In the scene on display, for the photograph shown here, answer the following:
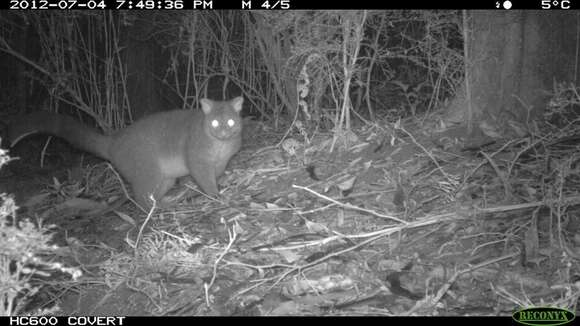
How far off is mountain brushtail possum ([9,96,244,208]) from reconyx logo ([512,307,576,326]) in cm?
376

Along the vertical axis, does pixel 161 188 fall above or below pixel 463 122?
below

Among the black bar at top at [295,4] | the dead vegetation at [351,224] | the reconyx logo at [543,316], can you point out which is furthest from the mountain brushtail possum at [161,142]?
the reconyx logo at [543,316]

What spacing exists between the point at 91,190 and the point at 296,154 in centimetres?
256

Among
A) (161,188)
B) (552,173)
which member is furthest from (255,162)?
(552,173)

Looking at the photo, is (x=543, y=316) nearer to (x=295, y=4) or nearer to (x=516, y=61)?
(x=516, y=61)

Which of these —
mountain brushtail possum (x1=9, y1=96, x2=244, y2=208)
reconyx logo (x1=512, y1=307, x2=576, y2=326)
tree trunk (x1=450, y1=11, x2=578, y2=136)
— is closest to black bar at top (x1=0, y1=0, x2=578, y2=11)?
tree trunk (x1=450, y1=11, x2=578, y2=136)

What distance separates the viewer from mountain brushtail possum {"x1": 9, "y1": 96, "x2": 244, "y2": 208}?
6117 millimetres

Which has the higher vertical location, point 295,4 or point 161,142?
point 295,4

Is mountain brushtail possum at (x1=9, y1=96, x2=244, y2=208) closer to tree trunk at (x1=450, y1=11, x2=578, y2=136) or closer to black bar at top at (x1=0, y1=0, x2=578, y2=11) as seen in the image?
black bar at top at (x1=0, y1=0, x2=578, y2=11)

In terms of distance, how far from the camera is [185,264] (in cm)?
404

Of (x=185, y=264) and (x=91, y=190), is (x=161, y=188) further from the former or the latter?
(x=185, y=264)

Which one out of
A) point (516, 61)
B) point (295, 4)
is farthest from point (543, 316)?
point (295, 4)

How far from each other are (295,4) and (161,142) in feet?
7.34

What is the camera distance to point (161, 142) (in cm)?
629
